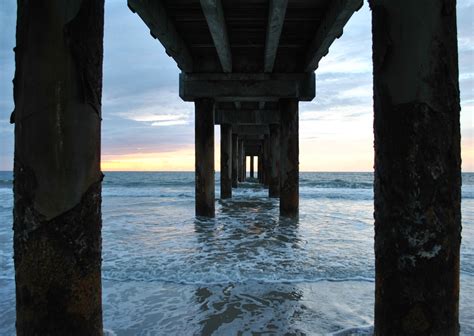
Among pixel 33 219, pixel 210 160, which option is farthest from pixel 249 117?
pixel 33 219

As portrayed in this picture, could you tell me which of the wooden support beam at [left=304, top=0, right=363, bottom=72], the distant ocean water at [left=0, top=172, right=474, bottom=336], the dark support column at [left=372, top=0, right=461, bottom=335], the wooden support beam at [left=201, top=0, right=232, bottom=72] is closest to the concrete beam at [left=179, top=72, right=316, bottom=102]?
the wooden support beam at [left=304, top=0, right=363, bottom=72]

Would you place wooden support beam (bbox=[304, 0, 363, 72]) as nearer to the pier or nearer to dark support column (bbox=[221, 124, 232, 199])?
the pier

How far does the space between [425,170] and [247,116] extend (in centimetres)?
1214

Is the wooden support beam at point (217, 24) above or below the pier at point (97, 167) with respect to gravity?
above

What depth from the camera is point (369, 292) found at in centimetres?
328

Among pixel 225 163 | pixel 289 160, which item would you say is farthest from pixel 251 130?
pixel 289 160

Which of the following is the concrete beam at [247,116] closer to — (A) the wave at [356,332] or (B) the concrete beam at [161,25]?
(B) the concrete beam at [161,25]

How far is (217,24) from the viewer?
5.42 meters

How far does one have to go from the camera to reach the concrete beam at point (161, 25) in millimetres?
5059

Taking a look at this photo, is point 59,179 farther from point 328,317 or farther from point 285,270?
point 285,270

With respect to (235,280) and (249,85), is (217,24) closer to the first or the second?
(249,85)

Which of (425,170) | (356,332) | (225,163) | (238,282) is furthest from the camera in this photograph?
(225,163)

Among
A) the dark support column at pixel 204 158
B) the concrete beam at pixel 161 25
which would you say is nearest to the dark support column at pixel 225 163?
the dark support column at pixel 204 158

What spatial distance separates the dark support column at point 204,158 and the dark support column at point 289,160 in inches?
67.3
